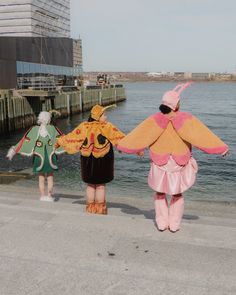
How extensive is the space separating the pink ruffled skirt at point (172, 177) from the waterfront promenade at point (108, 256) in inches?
18.7

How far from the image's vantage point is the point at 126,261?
3.59 metres

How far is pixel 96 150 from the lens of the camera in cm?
535

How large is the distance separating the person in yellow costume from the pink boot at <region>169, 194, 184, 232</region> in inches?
46.4

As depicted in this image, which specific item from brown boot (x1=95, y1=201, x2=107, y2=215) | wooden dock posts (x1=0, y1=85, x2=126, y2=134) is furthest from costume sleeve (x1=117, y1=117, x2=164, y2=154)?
wooden dock posts (x1=0, y1=85, x2=126, y2=134)

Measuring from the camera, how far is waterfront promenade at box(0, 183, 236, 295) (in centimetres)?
315

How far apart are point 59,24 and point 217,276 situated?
348ft

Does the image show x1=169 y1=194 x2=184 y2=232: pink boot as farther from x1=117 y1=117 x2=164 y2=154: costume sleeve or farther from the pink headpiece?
the pink headpiece

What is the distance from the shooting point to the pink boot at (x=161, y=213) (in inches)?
176

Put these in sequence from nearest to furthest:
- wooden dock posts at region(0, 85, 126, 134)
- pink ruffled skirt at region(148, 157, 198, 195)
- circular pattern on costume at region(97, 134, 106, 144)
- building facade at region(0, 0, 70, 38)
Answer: pink ruffled skirt at region(148, 157, 198, 195) → circular pattern on costume at region(97, 134, 106, 144) → wooden dock posts at region(0, 85, 126, 134) → building facade at region(0, 0, 70, 38)

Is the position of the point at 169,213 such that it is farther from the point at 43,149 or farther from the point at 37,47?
the point at 37,47

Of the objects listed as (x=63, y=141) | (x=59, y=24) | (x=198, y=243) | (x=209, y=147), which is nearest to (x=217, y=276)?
(x=198, y=243)

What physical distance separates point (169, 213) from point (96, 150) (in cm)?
136

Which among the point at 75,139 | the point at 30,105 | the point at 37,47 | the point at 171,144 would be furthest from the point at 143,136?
the point at 37,47

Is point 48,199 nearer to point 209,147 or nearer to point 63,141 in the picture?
point 63,141
